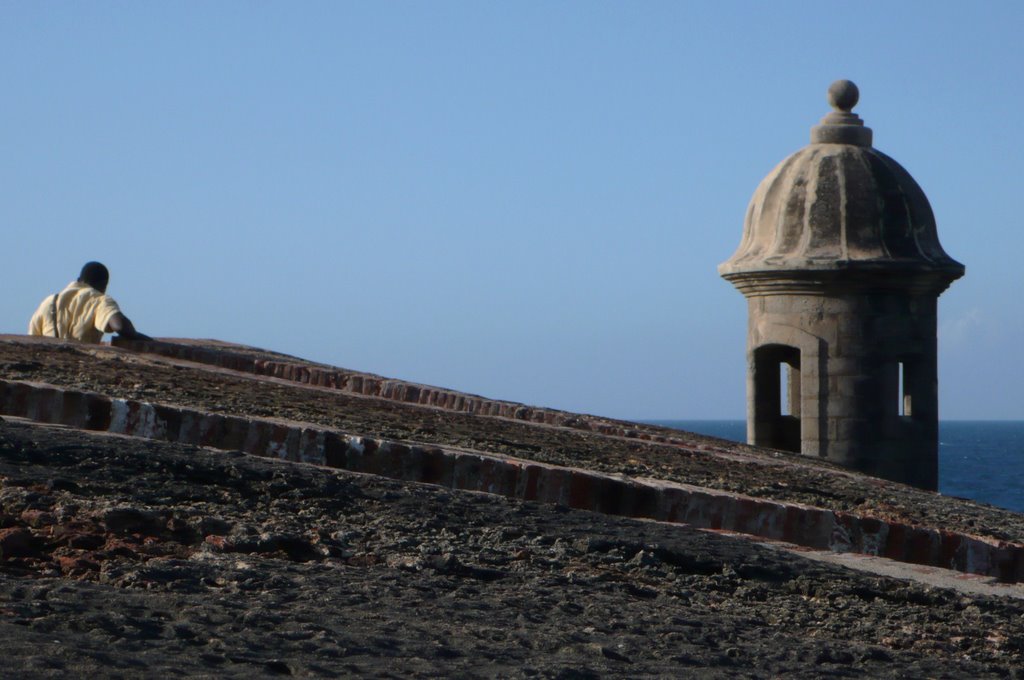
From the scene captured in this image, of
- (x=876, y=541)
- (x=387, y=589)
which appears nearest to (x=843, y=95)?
(x=876, y=541)

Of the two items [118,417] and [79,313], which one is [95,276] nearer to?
[79,313]

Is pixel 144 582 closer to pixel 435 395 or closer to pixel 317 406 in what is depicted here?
pixel 317 406

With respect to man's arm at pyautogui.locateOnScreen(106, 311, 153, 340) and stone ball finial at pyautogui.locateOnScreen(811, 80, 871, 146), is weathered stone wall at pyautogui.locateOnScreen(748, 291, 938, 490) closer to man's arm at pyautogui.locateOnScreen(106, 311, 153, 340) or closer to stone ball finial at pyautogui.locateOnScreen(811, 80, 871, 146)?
stone ball finial at pyautogui.locateOnScreen(811, 80, 871, 146)

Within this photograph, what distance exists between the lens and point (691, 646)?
279 centimetres

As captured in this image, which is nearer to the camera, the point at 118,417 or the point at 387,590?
the point at 387,590

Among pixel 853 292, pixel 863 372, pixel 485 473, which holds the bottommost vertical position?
pixel 485 473

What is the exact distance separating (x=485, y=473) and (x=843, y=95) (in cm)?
963

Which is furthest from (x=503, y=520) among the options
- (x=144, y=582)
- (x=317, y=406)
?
(x=317, y=406)

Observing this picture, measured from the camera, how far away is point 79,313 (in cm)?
951

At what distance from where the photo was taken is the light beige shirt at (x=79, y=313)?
9.35 metres

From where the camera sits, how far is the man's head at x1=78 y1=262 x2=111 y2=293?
31.0ft

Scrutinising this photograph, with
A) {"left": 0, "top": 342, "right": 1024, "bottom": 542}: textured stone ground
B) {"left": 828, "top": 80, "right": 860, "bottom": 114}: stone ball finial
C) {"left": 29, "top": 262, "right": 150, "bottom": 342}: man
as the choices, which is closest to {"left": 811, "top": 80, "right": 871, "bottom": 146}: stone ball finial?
{"left": 828, "top": 80, "right": 860, "bottom": 114}: stone ball finial

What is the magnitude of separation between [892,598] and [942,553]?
1602 mm

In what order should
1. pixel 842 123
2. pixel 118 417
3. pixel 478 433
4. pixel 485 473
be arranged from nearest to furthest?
pixel 485 473
pixel 118 417
pixel 478 433
pixel 842 123
